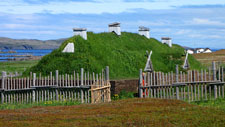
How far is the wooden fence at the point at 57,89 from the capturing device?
85.5 ft

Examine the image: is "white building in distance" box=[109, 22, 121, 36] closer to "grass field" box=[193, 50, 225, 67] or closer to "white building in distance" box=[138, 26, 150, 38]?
"white building in distance" box=[138, 26, 150, 38]

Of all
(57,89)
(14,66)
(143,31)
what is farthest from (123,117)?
(14,66)

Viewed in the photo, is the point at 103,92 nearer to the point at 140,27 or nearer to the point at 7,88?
the point at 7,88

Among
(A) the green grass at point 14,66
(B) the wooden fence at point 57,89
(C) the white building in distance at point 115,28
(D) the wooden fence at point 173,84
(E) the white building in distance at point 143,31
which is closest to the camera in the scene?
(D) the wooden fence at point 173,84

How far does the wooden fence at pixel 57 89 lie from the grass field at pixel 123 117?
19.9 feet

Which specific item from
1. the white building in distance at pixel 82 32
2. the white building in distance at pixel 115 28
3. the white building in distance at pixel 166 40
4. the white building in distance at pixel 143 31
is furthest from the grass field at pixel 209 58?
the white building in distance at pixel 82 32

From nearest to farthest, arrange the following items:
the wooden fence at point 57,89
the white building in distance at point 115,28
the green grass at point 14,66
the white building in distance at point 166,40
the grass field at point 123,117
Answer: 1. the grass field at point 123,117
2. the wooden fence at point 57,89
3. the white building in distance at point 115,28
4. the white building in distance at point 166,40
5. the green grass at point 14,66

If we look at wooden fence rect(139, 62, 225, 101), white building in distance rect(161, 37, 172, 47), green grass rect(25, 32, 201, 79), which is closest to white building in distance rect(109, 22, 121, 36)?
green grass rect(25, 32, 201, 79)

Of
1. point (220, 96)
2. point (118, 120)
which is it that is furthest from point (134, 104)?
point (220, 96)

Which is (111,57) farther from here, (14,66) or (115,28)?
(14,66)

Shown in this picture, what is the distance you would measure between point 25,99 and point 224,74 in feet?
42.4

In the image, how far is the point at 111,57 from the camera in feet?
117

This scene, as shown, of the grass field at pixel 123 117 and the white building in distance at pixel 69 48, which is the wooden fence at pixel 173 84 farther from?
the white building in distance at pixel 69 48

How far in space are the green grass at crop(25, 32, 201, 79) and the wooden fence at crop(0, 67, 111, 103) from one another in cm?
446
